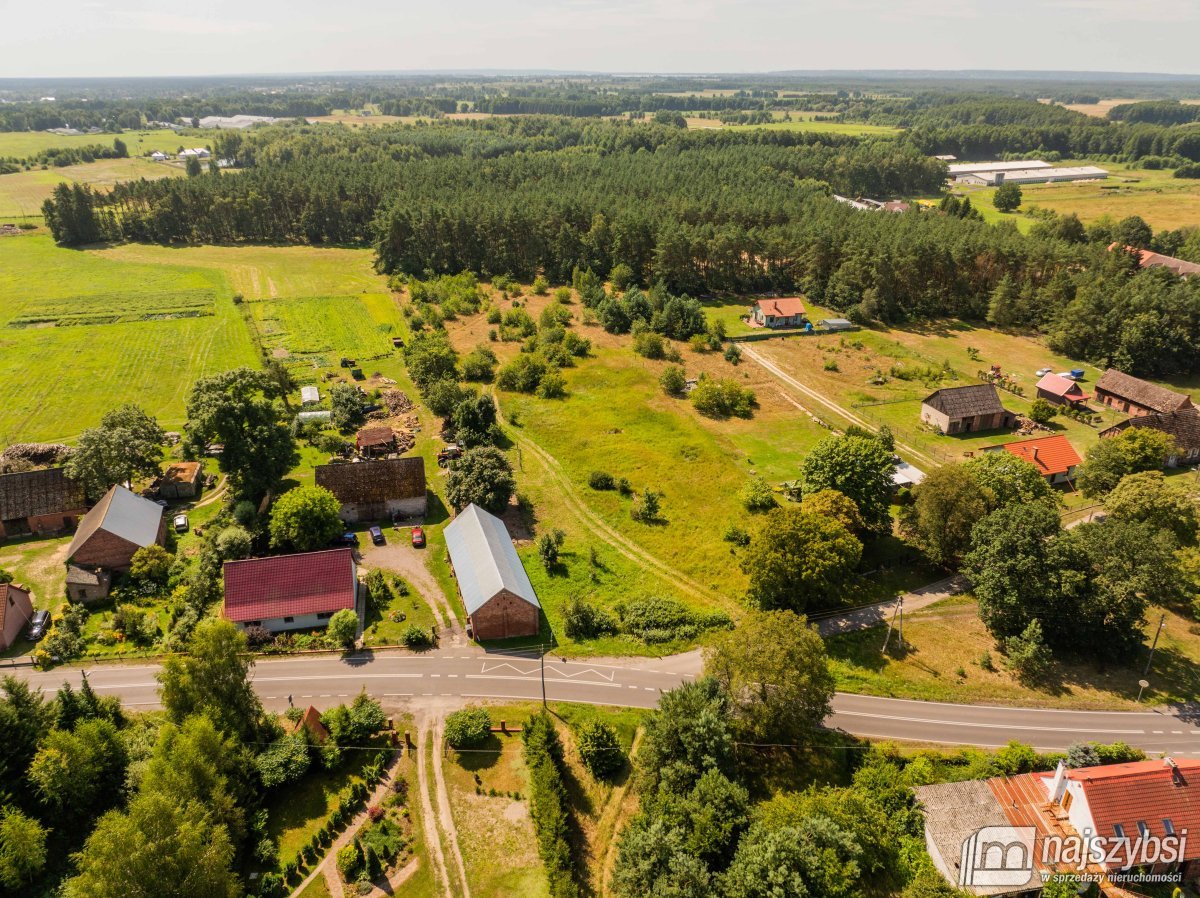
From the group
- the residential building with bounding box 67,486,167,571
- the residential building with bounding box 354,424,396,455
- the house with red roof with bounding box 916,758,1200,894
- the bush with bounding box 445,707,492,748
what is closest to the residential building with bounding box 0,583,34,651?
the residential building with bounding box 67,486,167,571

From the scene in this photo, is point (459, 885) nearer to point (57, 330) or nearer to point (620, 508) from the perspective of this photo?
point (620, 508)

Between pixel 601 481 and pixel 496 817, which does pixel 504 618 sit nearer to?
pixel 496 817

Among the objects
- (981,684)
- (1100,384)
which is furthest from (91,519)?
(1100,384)

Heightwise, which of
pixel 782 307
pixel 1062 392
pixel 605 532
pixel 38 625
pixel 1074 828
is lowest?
pixel 605 532

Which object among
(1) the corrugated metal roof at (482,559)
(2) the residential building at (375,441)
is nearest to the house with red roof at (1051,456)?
(1) the corrugated metal roof at (482,559)

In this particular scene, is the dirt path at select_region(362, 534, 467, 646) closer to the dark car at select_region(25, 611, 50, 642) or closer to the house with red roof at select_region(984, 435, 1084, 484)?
the dark car at select_region(25, 611, 50, 642)

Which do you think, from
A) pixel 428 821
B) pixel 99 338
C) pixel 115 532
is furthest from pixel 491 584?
pixel 99 338
